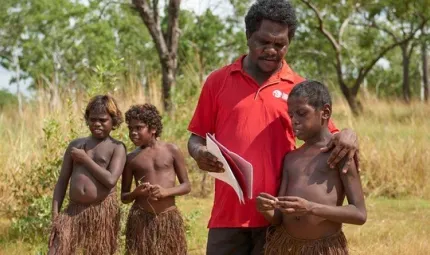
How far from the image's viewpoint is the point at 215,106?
3270mm

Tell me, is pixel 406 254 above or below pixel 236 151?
below

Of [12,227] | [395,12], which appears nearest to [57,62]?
[395,12]

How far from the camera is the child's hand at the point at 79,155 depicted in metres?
4.45

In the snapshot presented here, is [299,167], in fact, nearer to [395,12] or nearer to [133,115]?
[133,115]

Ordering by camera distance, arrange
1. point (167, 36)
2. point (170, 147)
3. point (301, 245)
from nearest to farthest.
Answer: point (301, 245) < point (170, 147) < point (167, 36)

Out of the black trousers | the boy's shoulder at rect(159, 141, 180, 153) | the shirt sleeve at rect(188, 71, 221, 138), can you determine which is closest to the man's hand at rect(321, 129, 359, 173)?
the black trousers

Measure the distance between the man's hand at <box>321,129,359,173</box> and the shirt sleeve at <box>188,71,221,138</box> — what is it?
572mm

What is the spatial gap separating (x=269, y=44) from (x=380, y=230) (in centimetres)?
389

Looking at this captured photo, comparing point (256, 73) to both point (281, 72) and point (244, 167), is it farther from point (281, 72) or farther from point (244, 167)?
point (244, 167)

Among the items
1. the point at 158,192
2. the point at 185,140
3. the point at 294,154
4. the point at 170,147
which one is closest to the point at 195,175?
the point at 185,140

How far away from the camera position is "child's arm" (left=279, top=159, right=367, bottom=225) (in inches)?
112

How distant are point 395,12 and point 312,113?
15.8 m

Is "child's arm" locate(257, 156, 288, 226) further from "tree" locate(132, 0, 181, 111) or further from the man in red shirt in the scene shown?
"tree" locate(132, 0, 181, 111)

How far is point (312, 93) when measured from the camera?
119 inches
